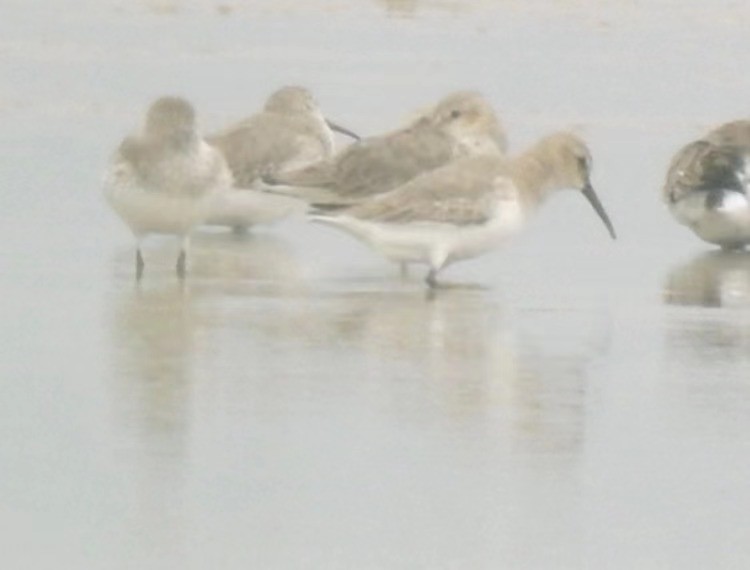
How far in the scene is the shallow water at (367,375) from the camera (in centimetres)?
876

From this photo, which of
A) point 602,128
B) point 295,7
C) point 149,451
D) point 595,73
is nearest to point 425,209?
point 149,451

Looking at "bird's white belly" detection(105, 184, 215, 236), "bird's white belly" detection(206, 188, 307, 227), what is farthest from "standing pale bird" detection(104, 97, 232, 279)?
"bird's white belly" detection(206, 188, 307, 227)

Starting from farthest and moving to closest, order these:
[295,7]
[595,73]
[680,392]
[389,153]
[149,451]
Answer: [295,7], [595,73], [389,153], [680,392], [149,451]

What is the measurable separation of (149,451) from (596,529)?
163 centimetres

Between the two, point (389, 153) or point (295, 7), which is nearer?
point (389, 153)

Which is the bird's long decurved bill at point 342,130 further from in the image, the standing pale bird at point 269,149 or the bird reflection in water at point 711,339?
the bird reflection in water at point 711,339

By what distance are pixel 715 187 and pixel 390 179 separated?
173 centimetres

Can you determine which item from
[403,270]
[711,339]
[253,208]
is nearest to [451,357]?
[711,339]

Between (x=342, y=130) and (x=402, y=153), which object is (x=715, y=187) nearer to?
(x=402, y=153)

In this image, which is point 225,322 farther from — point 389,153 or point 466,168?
point 389,153

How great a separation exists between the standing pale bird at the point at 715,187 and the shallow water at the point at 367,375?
0.67 feet

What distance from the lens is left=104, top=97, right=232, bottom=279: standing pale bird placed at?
13.4 m

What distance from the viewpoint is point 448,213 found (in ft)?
43.7

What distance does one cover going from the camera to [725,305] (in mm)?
13195
